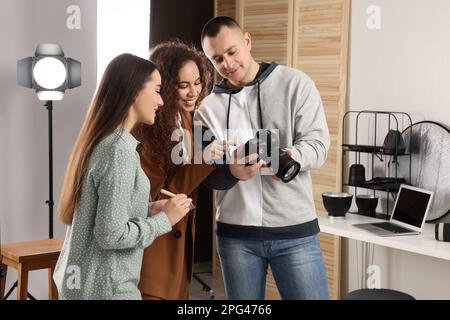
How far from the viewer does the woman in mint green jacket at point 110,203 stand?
1.36 metres

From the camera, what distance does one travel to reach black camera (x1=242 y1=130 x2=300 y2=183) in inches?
64.6

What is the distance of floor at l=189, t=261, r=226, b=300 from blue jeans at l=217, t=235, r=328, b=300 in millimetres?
2011

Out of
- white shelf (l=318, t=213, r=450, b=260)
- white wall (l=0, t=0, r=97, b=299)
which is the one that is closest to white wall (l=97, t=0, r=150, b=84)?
white wall (l=0, t=0, r=97, b=299)

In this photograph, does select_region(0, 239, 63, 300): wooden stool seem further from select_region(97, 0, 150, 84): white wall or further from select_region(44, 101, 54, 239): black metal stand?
select_region(97, 0, 150, 84): white wall

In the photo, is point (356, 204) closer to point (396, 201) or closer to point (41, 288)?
point (396, 201)

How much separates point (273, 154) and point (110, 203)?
50 centimetres

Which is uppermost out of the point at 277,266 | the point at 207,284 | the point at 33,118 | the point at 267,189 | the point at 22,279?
the point at 33,118

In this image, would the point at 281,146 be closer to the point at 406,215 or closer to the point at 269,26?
the point at 406,215

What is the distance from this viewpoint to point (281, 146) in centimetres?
175

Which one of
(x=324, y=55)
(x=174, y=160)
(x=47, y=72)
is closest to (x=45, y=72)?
(x=47, y=72)

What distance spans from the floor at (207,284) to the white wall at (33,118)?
893 millimetres

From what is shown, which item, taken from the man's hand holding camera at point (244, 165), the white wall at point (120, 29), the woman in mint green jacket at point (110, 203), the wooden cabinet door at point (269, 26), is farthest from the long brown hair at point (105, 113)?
the white wall at point (120, 29)

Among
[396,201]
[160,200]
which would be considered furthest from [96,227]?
[396,201]

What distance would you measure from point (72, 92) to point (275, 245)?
2.33m
